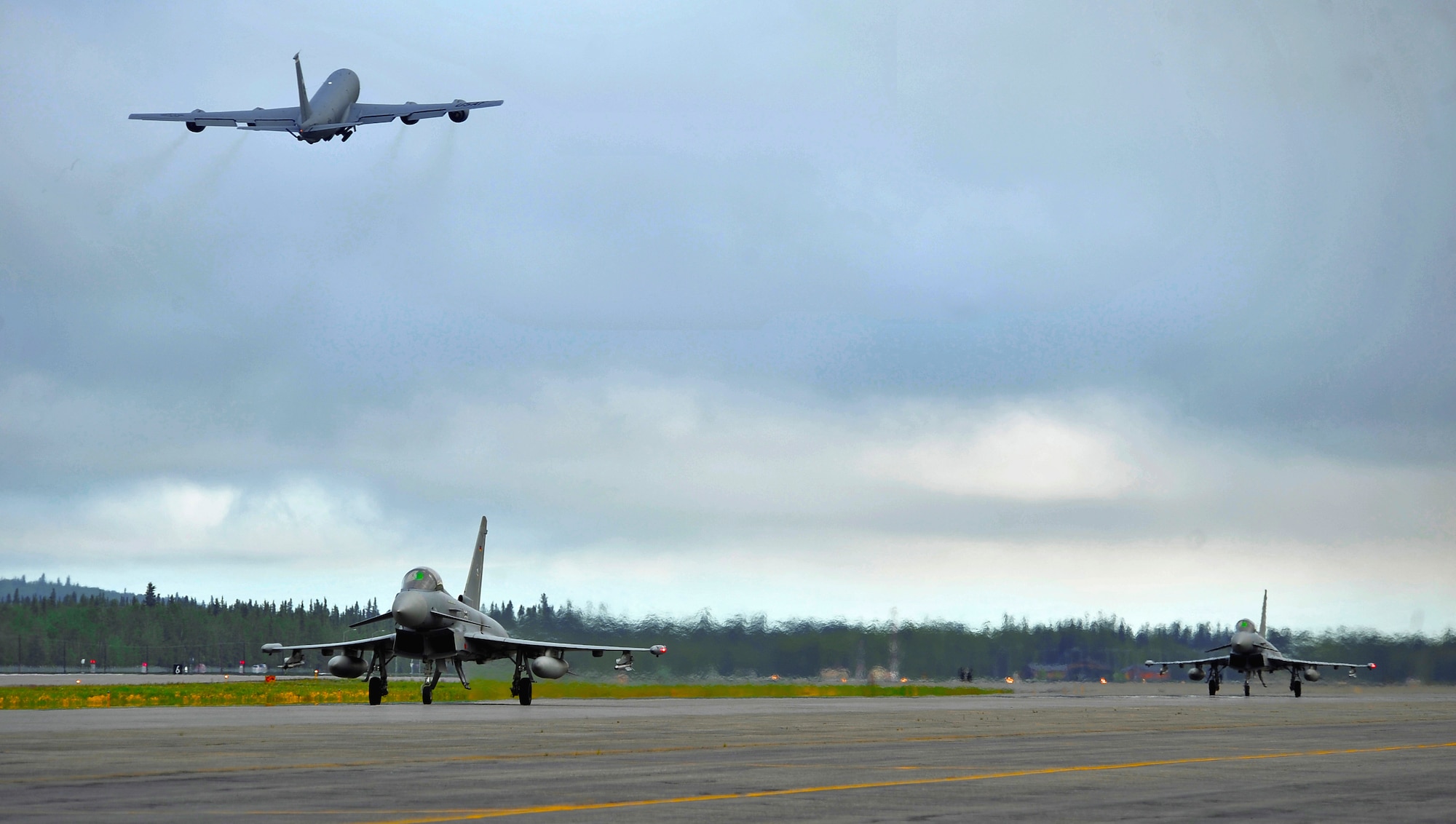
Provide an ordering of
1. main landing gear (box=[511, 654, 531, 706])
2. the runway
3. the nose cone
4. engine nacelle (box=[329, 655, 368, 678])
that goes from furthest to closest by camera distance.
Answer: engine nacelle (box=[329, 655, 368, 678])
main landing gear (box=[511, 654, 531, 706])
the nose cone
the runway

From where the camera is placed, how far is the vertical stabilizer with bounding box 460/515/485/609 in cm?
6109

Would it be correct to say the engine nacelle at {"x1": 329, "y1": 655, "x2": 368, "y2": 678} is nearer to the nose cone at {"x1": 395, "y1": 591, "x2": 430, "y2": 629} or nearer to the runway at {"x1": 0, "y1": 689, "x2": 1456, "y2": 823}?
the nose cone at {"x1": 395, "y1": 591, "x2": 430, "y2": 629}

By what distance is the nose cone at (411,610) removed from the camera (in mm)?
46188

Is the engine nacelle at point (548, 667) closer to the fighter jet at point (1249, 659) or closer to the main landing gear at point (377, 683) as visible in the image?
the main landing gear at point (377, 683)

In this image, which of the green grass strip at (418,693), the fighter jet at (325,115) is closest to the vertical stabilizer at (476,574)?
the green grass strip at (418,693)

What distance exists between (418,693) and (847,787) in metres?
55.5

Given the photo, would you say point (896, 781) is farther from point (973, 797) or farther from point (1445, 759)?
point (1445, 759)

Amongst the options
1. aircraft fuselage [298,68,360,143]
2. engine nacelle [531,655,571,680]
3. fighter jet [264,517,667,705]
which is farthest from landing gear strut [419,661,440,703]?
aircraft fuselage [298,68,360,143]

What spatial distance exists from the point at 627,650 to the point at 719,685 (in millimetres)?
13894

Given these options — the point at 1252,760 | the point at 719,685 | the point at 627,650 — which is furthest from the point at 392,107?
the point at 1252,760

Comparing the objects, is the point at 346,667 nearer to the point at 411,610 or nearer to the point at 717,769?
the point at 411,610

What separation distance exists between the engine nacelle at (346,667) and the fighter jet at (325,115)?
1909cm

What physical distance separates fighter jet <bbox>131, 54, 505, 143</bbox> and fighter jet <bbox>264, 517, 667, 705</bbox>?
624 inches

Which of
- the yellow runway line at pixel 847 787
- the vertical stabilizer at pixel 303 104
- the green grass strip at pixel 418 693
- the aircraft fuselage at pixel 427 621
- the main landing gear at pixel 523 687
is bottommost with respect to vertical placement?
the green grass strip at pixel 418 693
